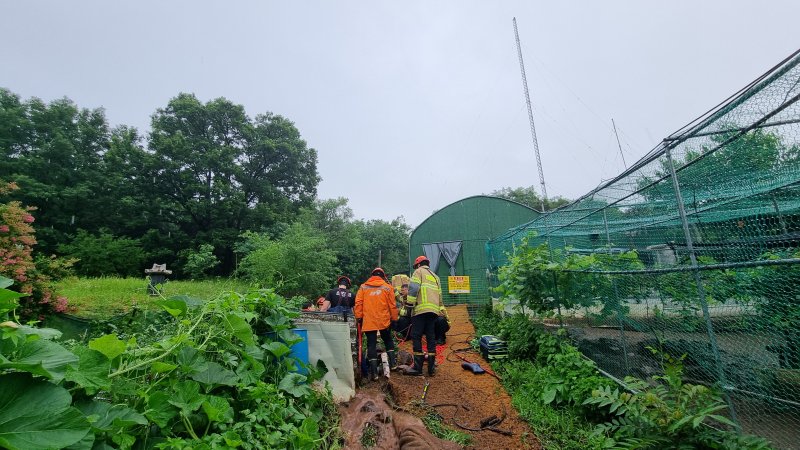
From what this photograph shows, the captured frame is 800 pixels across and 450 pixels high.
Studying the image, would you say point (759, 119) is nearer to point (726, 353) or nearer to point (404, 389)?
point (726, 353)

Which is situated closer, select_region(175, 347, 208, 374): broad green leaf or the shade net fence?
select_region(175, 347, 208, 374): broad green leaf

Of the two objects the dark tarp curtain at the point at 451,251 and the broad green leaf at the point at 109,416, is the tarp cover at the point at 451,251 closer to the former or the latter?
the dark tarp curtain at the point at 451,251

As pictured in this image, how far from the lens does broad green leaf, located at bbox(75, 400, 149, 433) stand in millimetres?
1324

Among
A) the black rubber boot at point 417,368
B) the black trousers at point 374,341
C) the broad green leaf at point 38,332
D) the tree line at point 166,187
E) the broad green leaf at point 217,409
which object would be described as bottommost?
the black rubber boot at point 417,368

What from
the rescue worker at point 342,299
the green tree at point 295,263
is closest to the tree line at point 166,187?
the green tree at point 295,263

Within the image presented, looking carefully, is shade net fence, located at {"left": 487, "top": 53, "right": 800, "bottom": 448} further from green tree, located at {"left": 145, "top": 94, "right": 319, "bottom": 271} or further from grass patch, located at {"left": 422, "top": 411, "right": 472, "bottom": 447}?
green tree, located at {"left": 145, "top": 94, "right": 319, "bottom": 271}

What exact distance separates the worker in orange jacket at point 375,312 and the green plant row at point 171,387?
1.46 metres

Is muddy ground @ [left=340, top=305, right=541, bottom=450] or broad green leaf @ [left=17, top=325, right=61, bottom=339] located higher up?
broad green leaf @ [left=17, top=325, right=61, bottom=339]

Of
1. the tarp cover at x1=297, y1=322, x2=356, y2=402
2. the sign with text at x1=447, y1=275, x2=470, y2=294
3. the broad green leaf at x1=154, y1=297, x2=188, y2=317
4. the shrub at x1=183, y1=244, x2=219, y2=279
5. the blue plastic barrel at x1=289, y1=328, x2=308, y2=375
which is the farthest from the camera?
the shrub at x1=183, y1=244, x2=219, y2=279

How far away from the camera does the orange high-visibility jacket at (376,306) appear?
477 cm

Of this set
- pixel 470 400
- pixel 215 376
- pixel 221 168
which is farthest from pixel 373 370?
pixel 221 168

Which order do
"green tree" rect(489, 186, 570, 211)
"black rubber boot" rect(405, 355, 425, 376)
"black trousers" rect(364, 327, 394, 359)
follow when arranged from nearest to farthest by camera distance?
"black trousers" rect(364, 327, 394, 359), "black rubber boot" rect(405, 355, 425, 376), "green tree" rect(489, 186, 570, 211)

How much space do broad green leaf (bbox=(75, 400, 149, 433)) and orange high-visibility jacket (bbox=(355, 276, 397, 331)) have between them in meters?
3.42

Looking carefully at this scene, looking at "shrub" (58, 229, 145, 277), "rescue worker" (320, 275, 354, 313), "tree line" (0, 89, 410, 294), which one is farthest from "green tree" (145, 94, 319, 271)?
"rescue worker" (320, 275, 354, 313)
